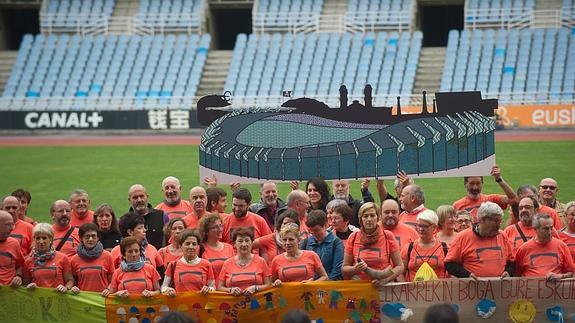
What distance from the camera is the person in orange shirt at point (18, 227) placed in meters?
11.3

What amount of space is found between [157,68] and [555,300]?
112 ft

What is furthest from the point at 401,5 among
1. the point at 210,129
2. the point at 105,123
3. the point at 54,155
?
the point at 210,129

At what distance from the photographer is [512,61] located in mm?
39562

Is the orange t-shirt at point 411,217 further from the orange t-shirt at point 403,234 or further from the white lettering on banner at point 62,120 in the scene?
the white lettering on banner at point 62,120

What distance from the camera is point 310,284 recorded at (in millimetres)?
9555

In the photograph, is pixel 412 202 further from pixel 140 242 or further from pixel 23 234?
pixel 23 234

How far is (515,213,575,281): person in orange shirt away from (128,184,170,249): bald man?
405 cm

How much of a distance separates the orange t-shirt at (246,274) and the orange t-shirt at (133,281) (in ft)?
2.26

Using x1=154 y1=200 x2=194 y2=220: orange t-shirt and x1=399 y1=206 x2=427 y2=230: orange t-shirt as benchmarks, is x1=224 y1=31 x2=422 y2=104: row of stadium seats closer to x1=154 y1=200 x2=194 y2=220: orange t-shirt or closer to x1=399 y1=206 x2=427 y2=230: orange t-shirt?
x1=154 y1=200 x2=194 y2=220: orange t-shirt

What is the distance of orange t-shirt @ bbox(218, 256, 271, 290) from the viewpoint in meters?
9.62

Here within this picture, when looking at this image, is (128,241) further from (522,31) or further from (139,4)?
(139,4)

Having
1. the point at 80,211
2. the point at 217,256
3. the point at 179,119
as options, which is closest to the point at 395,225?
the point at 217,256

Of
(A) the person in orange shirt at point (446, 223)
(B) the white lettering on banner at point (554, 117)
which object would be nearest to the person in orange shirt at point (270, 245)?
(A) the person in orange shirt at point (446, 223)

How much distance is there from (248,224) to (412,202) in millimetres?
1728
